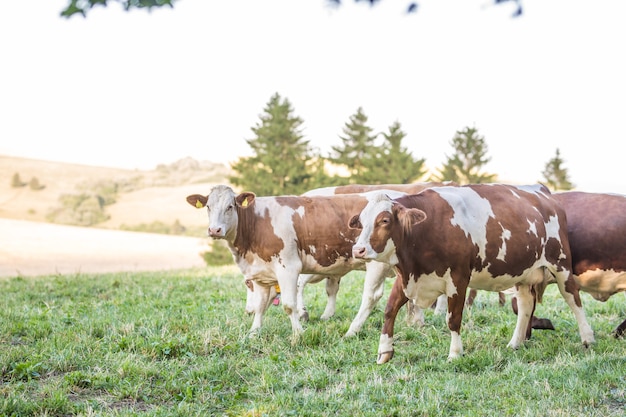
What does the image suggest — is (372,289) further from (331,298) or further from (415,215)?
(415,215)

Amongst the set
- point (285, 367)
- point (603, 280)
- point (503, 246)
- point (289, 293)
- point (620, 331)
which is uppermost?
point (503, 246)

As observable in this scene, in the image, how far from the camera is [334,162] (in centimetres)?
5200

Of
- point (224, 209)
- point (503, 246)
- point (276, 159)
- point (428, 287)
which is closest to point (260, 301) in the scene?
point (224, 209)

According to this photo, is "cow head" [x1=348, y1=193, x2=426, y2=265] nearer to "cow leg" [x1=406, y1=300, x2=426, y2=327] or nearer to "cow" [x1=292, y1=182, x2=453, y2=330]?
"cow" [x1=292, y1=182, x2=453, y2=330]

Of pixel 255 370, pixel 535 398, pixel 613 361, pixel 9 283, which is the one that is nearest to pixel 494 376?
pixel 535 398

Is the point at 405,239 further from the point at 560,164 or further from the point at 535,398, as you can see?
the point at 560,164

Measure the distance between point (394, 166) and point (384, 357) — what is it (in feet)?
146

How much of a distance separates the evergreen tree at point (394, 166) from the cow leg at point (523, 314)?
4034 cm

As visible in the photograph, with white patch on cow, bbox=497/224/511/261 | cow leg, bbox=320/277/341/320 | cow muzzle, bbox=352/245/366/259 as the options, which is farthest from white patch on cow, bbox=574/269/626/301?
cow leg, bbox=320/277/341/320

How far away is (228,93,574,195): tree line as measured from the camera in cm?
4759

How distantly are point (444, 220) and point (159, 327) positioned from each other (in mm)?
4103

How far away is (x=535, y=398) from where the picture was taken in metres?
5.89

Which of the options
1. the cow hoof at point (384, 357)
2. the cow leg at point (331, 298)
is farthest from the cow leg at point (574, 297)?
the cow leg at point (331, 298)

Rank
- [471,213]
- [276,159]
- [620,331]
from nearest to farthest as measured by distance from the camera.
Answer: [471,213] < [620,331] < [276,159]
